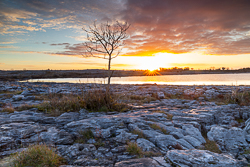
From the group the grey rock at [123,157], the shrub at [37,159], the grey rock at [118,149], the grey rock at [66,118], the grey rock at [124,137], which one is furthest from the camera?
the grey rock at [66,118]

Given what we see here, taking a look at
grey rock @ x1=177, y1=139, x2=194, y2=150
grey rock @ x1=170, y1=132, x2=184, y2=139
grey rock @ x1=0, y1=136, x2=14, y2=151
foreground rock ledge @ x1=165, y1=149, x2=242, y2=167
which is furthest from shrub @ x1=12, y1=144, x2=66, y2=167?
grey rock @ x1=170, y1=132, x2=184, y2=139

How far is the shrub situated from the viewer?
3.47m

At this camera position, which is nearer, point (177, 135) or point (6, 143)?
point (6, 143)

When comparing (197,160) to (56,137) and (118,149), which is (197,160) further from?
(56,137)

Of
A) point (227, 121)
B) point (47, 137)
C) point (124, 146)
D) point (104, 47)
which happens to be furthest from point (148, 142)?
point (104, 47)

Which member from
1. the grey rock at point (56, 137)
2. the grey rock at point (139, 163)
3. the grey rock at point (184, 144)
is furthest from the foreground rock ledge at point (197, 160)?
the grey rock at point (56, 137)

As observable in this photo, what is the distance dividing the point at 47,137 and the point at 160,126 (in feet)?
14.8

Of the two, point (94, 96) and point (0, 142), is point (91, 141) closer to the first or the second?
point (0, 142)

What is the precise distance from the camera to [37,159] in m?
3.62

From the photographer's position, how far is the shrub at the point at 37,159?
11.4 ft

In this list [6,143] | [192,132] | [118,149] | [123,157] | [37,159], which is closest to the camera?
[37,159]

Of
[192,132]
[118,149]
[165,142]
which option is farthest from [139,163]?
[192,132]

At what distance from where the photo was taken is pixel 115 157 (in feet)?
13.9

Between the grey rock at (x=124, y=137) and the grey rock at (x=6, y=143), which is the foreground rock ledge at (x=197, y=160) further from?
the grey rock at (x=6, y=143)
